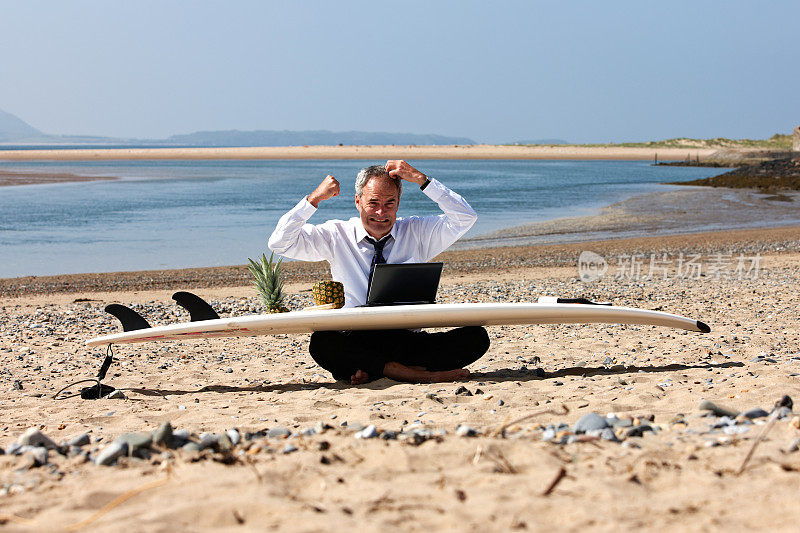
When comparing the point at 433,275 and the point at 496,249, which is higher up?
the point at 433,275

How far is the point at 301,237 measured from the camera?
185 inches

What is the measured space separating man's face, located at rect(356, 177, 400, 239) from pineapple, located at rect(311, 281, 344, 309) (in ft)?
1.61

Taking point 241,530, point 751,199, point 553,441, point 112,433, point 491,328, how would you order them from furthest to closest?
point 751,199 → point 491,328 → point 112,433 → point 553,441 → point 241,530

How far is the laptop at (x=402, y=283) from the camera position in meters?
4.56

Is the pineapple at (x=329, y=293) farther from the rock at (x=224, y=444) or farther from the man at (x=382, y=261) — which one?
the rock at (x=224, y=444)

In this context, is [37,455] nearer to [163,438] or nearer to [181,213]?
[163,438]

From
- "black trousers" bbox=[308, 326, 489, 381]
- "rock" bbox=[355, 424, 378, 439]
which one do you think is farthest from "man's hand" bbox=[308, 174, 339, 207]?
"rock" bbox=[355, 424, 378, 439]

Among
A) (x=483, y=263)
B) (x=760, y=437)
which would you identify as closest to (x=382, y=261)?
(x=760, y=437)

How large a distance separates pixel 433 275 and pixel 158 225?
17.7m

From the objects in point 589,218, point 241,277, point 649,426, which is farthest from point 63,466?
point 589,218

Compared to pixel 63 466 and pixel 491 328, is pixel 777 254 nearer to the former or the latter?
pixel 491 328

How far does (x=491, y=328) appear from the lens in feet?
23.3

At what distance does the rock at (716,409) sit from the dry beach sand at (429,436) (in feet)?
0.34

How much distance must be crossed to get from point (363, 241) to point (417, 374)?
3.07 ft
